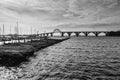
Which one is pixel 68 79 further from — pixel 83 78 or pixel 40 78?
pixel 40 78

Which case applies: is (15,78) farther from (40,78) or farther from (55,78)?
(55,78)

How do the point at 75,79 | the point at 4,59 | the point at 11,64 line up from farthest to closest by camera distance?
the point at 4,59 < the point at 11,64 < the point at 75,79

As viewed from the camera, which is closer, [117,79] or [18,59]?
[117,79]

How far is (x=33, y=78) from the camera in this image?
38.1ft

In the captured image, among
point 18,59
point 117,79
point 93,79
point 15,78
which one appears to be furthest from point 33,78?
point 117,79

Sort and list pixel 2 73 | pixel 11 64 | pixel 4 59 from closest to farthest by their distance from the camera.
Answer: pixel 2 73 → pixel 11 64 → pixel 4 59

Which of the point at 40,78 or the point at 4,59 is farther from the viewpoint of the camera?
the point at 4,59

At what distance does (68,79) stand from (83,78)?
1772 mm

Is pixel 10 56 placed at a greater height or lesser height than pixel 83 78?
greater

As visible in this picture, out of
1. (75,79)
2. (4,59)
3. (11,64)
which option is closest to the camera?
(75,79)

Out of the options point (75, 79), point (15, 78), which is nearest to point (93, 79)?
point (75, 79)

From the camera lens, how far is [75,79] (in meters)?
11.5

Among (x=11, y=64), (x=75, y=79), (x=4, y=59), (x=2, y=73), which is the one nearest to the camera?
(x=75, y=79)

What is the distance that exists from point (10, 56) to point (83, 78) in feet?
43.6
